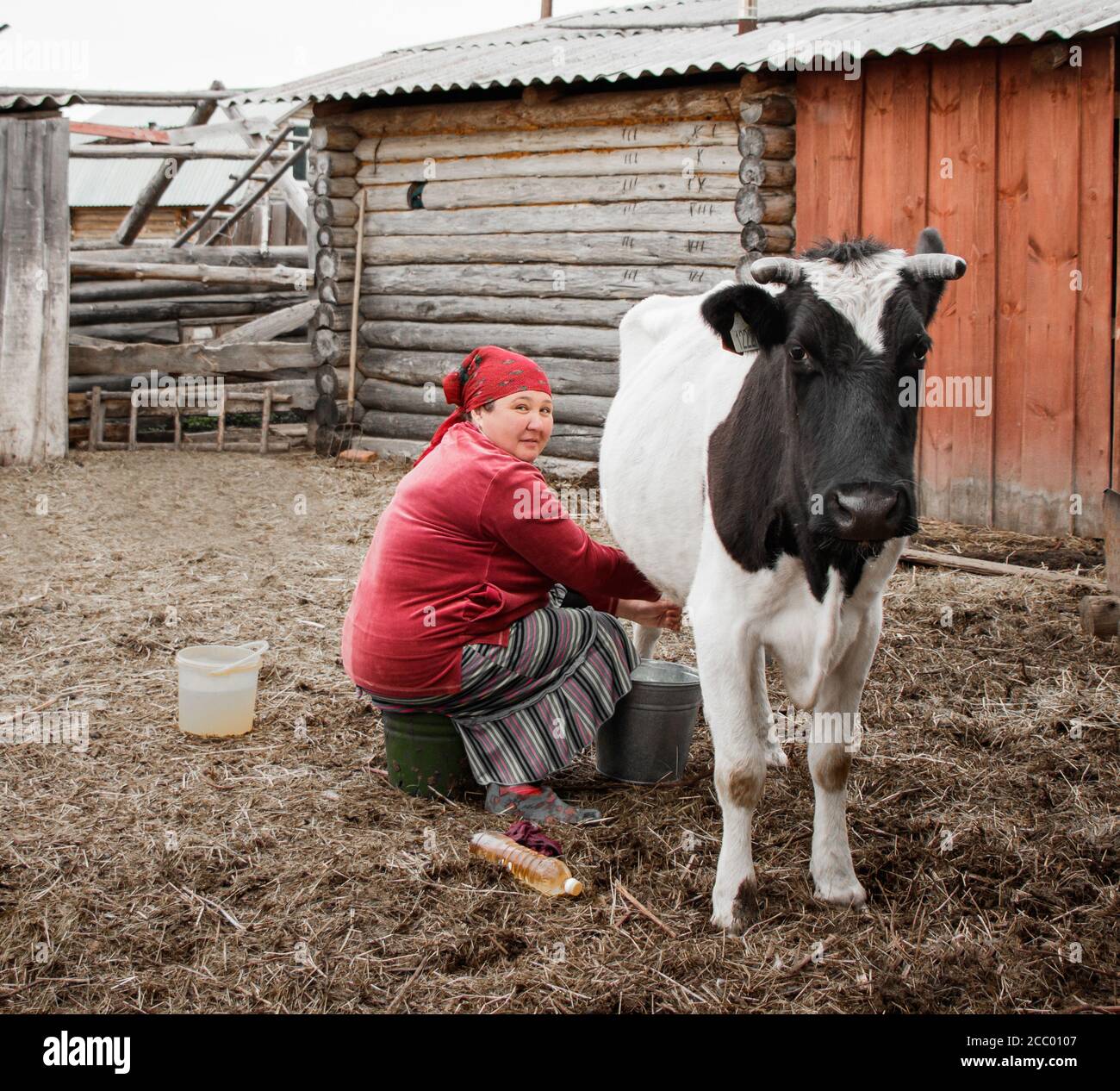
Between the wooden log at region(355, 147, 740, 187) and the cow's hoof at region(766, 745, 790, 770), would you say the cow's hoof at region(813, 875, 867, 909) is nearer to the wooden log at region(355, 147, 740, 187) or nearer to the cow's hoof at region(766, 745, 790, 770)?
the cow's hoof at region(766, 745, 790, 770)

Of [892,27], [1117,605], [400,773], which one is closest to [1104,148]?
[892,27]

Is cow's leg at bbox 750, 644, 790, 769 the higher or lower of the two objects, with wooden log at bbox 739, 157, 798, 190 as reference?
lower

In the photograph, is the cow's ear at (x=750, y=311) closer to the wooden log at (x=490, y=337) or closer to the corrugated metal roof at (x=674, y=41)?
the corrugated metal roof at (x=674, y=41)

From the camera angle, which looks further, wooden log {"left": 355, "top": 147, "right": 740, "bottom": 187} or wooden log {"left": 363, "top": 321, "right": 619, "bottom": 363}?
wooden log {"left": 363, "top": 321, "right": 619, "bottom": 363}

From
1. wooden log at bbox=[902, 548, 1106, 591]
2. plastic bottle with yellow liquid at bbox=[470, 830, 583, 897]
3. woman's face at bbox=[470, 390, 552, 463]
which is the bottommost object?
plastic bottle with yellow liquid at bbox=[470, 830, 583, 897]

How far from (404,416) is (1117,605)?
7.35m

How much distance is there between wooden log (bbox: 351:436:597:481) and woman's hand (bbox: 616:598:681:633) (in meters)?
5.93

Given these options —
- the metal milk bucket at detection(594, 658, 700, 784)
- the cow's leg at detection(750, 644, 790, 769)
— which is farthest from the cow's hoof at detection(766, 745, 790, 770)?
the metal milk bucket at detection(594, 658, 700, 784)

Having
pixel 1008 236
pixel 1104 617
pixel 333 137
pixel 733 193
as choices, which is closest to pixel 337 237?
pixel 333 137

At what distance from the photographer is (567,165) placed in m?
10.1

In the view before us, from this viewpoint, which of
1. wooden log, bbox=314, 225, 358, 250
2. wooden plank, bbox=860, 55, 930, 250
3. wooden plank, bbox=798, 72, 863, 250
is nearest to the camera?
wooden plank, bbox=860, 55, 930, 250

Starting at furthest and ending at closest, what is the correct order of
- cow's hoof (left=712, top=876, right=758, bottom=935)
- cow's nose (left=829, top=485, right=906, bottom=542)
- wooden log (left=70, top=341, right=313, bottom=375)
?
wooden log (left=70, top=341, right=313, bottom=375)
cow's hoof (left=712, top=876, right=758, bottom=935)
cow's nose (left=829, top=485, right=906, bottom=542)

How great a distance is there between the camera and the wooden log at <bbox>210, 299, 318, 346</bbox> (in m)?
11.9

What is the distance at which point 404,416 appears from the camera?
11.4 meters
